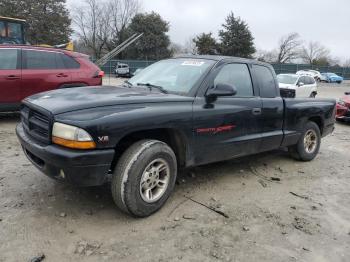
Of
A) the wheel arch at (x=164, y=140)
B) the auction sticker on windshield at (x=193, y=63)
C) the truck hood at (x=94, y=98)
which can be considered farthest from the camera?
the auction sticker on windshield at (x=193, y=63)

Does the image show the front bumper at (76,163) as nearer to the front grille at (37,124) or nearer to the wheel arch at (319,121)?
the front grille at (37,124)

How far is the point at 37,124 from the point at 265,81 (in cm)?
318

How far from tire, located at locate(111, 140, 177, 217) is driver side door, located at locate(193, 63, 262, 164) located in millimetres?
477

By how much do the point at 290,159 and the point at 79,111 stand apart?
4.21 metres

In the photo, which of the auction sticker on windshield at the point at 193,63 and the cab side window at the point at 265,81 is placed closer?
the auction sticker on windshield at the point at 193,63

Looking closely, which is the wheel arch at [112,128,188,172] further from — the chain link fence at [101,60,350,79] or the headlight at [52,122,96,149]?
the chain link fence at [101,60,350,79]

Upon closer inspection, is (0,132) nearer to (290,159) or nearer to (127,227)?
(127,227)

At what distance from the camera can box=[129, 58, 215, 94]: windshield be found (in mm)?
4246

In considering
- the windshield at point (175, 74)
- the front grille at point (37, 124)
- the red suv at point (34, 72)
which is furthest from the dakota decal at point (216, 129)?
the red suv at point (34, 72)

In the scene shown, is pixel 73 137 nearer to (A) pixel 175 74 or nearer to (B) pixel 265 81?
(A) pixel 175 74

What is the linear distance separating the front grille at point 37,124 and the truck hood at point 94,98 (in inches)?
3.4

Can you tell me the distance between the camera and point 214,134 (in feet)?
13.7

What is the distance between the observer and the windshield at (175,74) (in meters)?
4.25

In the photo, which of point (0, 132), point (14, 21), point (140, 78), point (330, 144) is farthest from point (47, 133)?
point (14, 21)
